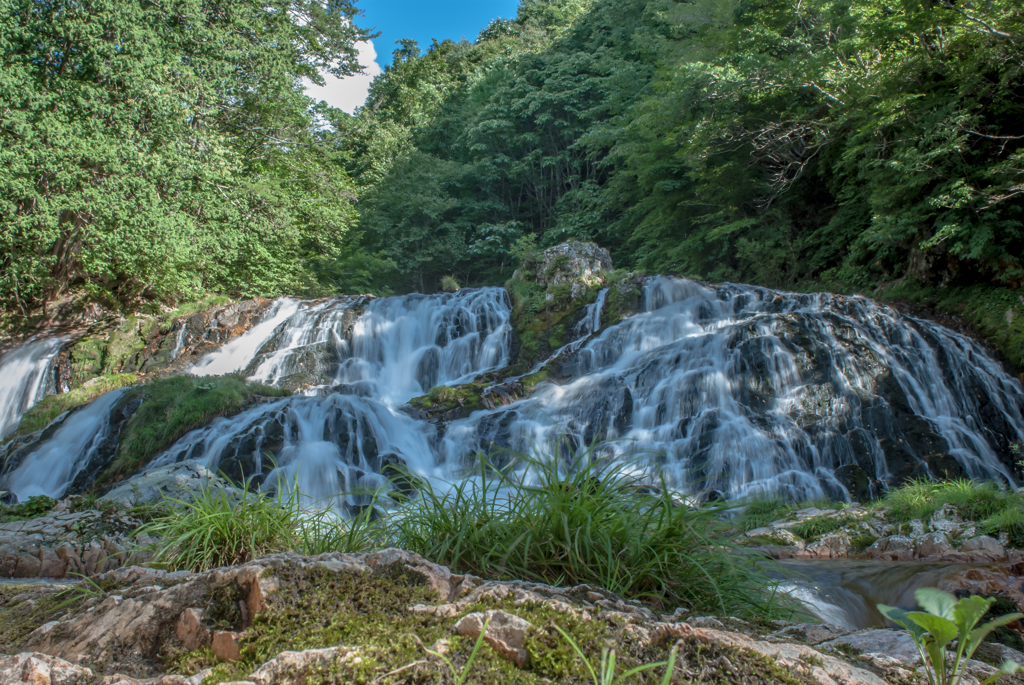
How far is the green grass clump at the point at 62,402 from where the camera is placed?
10.6 m

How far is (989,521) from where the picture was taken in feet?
16.1

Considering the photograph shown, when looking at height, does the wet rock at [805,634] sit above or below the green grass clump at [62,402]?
below

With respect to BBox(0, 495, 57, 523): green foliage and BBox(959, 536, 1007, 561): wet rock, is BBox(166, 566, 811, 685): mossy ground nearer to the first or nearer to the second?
BBox(0, 495, 57, 523): green foliage

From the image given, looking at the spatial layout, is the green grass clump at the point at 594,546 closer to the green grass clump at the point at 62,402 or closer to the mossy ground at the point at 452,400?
the mossy ground at the point at 452,400

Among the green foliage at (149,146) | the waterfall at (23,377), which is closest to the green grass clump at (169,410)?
the waterfall at (23,377)

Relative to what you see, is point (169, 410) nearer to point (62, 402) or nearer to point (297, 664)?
point (62, 402)

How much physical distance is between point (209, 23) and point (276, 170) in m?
5.42

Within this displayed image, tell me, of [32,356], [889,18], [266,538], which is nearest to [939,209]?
[889,18]

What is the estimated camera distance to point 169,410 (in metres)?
9.09

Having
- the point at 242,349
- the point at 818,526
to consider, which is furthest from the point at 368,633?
the point at 242,349

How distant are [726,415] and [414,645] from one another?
26.3ft

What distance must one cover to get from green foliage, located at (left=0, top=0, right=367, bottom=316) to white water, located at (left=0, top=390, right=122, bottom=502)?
7079 millimetres

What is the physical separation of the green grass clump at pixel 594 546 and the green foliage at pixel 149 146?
15.7 meters

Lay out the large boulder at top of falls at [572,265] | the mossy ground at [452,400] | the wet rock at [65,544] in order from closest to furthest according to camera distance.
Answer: the wet rock at [65,544] → the mossy ground at [452,400] → the large boulder at top of falls at [572,265]
